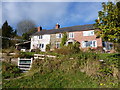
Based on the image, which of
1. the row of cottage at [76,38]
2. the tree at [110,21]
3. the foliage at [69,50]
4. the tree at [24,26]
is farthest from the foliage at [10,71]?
the tree at [24,26]

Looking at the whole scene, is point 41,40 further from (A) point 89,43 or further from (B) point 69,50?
(B) point 69,50

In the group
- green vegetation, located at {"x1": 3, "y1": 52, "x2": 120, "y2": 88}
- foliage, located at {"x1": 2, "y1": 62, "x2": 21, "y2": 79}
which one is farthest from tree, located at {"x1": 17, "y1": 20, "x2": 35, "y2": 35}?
green vegetation, located at {"x1": 3, "y1": 52, "x2": 120, "y2": 88}

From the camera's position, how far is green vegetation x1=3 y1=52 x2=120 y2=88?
20.5 feet

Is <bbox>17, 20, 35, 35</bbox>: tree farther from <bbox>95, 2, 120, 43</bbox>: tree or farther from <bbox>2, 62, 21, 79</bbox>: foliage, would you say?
<bbox>95, 2, 120, 43</bbox>: tree

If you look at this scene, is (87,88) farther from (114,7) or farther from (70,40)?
(70,40)

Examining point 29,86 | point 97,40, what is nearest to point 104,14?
point 29,86

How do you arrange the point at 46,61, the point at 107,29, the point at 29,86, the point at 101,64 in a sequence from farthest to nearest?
the point at 46,61 < the point at 101,64 < the point at 107,29 < the point at 29,86

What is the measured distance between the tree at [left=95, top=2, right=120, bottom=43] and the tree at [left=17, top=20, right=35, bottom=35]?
43.7 metres

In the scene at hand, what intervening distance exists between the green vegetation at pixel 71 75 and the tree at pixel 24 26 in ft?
138

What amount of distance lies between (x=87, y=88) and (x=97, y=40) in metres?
19.0

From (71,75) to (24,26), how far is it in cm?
4549

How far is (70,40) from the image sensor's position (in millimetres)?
24969

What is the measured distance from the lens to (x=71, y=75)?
7.41 metres

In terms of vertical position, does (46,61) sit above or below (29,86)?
above
